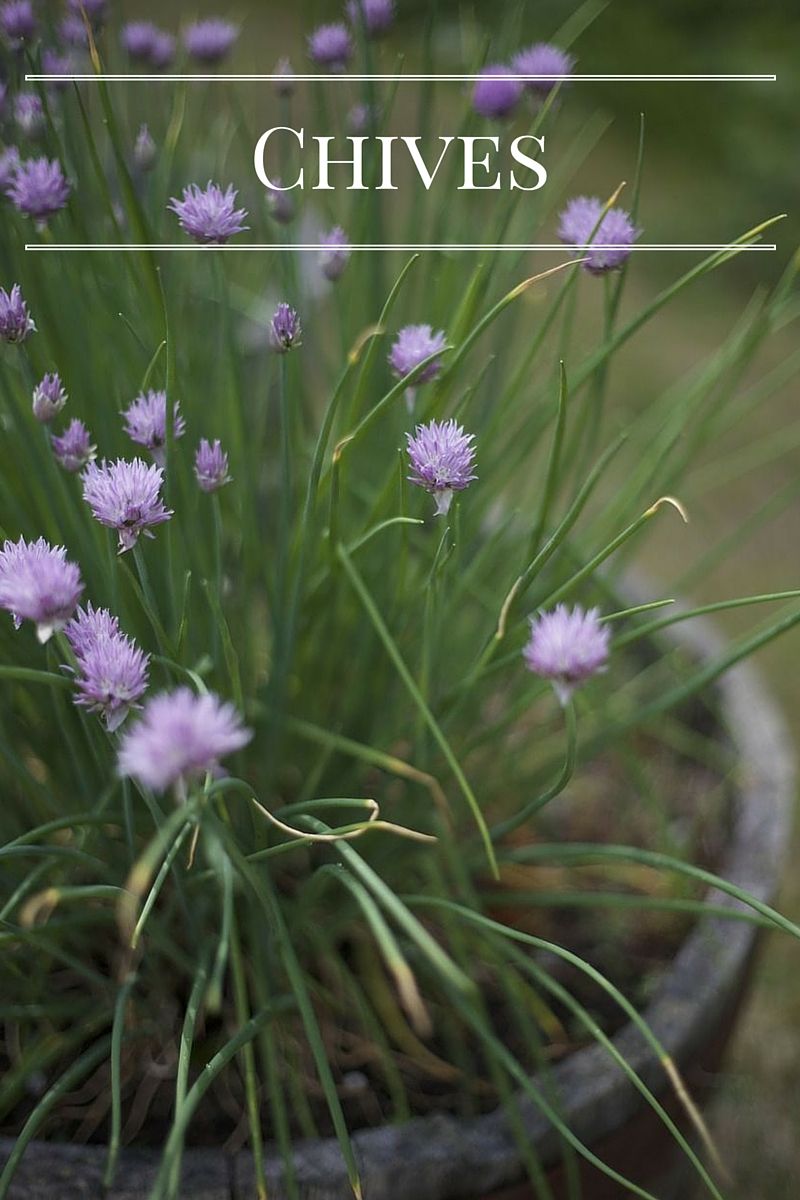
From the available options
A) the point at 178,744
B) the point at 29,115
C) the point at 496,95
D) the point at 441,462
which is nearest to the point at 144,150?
the point at 29,115

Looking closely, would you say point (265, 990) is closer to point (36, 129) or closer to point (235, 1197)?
point (235, 1197)

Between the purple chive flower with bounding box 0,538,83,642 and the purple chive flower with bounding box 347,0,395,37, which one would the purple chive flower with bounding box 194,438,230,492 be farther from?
the purple chive flower with bounding box 347,0,395,37

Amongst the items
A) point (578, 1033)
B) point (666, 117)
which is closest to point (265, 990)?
point (578, 1033)

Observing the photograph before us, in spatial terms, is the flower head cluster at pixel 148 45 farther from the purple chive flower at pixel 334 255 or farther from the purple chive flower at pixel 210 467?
the purple chive flower at pixel 210 467

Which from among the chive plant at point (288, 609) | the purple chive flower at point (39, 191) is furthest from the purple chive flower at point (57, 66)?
the purple chive flower at point (39, 191)

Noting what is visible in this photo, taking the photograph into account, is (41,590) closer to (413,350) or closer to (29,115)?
(413,350)

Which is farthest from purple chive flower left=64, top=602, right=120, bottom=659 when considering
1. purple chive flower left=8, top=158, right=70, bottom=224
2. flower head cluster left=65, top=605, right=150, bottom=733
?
purple chive flower left=8, top=158, right=70, bottom=224
